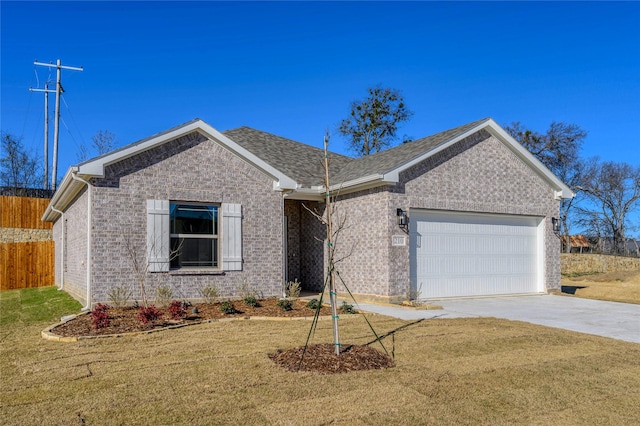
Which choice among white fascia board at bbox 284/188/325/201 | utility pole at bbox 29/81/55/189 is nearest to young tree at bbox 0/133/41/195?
utility pole at bbox 29/81/55/189

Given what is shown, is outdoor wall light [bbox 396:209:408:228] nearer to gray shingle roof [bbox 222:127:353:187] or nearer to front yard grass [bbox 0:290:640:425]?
gray shingle roof [bbox 222:127:353:187]

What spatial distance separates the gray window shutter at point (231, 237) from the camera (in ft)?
39.7

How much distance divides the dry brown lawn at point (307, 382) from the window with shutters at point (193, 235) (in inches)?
149

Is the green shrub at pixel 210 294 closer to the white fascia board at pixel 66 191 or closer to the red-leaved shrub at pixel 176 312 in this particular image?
the red-leaved shrub at pixel 176 312

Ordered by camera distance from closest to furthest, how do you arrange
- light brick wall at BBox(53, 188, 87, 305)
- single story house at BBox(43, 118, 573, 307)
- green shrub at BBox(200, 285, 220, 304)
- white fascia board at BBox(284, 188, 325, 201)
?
1. single story house at BBox(43, 118, 573, 307)
2. green shrub at BBox(200, 285, 220, 304)
3. light brick wall at BBox(53, 188, 87, 305)
4. white fascia board at BBox(284, 188, 325, 201)

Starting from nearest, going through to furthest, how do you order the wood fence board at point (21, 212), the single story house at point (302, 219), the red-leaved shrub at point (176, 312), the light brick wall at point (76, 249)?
1. the red-leaved shrub at point (176, 312)
2. the single story house at point (302, 219)
3. the light brick wall at point (76, 249)
4. the wood fence board at point (21, 212)

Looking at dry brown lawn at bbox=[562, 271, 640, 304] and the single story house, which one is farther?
dry brown lawn at bbox=[562, 271, 640, 304]

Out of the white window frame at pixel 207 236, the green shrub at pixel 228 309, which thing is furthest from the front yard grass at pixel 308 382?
the white window frame at pixel 207 236

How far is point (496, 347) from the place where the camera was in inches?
291

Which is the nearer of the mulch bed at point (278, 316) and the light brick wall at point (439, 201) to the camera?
the mulch bed at point (278, 316)

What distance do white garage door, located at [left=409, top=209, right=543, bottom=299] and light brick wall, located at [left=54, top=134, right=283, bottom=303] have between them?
3.84 meters

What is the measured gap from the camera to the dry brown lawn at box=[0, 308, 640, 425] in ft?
14.9

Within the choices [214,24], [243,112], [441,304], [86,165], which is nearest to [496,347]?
[441,304]

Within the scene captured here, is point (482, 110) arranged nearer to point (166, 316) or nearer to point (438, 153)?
point (438, 153)
